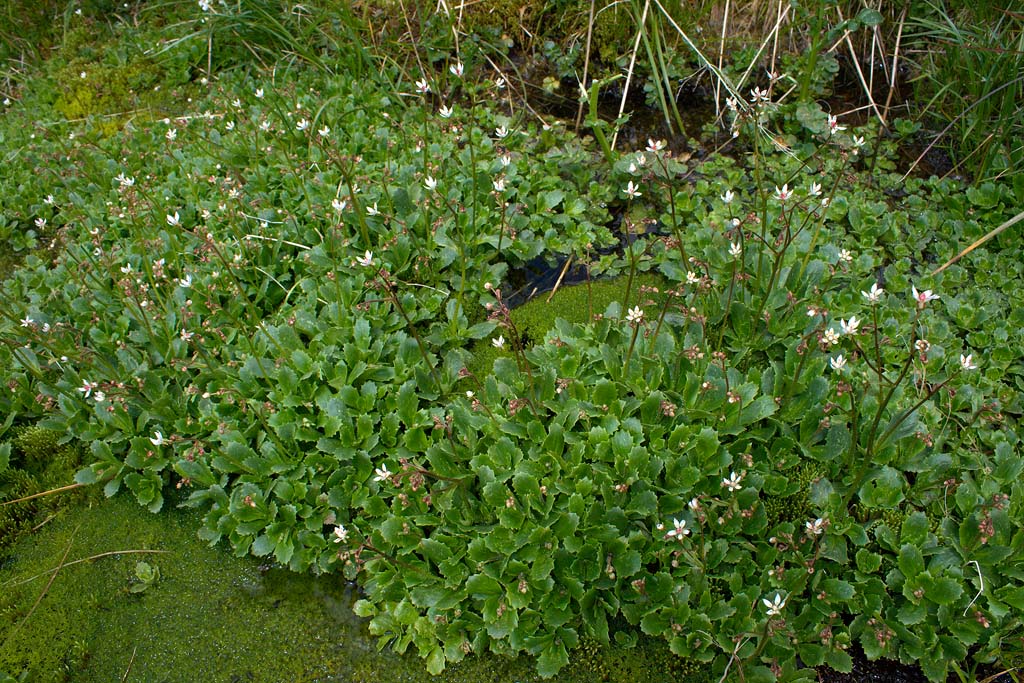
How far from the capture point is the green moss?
3.40 m

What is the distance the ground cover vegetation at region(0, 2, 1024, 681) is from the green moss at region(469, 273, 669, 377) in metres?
0.04

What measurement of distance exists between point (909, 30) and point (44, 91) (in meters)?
5.81

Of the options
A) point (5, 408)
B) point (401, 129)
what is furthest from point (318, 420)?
point (401, 129)

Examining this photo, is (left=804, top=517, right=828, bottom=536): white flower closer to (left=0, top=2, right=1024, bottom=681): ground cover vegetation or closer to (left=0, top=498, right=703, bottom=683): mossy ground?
(left=0, top=2, right=1024, bottom=681): ground cover vegetation

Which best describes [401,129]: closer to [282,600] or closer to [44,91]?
[282,600]

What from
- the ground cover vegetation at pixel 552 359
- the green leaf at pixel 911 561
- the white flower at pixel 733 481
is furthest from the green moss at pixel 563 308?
the green leaf at pixel 911 561

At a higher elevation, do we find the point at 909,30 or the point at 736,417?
the point at 909,30

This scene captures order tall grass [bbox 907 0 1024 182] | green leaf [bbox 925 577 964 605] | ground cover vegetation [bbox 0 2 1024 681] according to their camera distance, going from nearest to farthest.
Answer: green leaf [bbox 925 577 964 605] < ground cover vegetation [bbox 0 2 1024 681] < tall grass [bbox 907 0 1024 182]

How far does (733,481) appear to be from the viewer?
253cm

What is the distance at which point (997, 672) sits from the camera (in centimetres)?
239

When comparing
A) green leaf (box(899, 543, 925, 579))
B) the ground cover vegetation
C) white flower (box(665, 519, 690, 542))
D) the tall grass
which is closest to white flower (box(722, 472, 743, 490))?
the ground cover vegetation

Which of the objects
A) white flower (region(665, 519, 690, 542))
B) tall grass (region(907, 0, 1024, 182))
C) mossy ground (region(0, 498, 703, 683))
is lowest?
mossy ground (region(0, 498, 703, 683))

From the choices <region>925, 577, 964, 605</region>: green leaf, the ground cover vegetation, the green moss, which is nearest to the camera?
<region>925, 577, 964, 605</region>: green leaf

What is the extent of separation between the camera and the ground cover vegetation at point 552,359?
2525 millimetres
